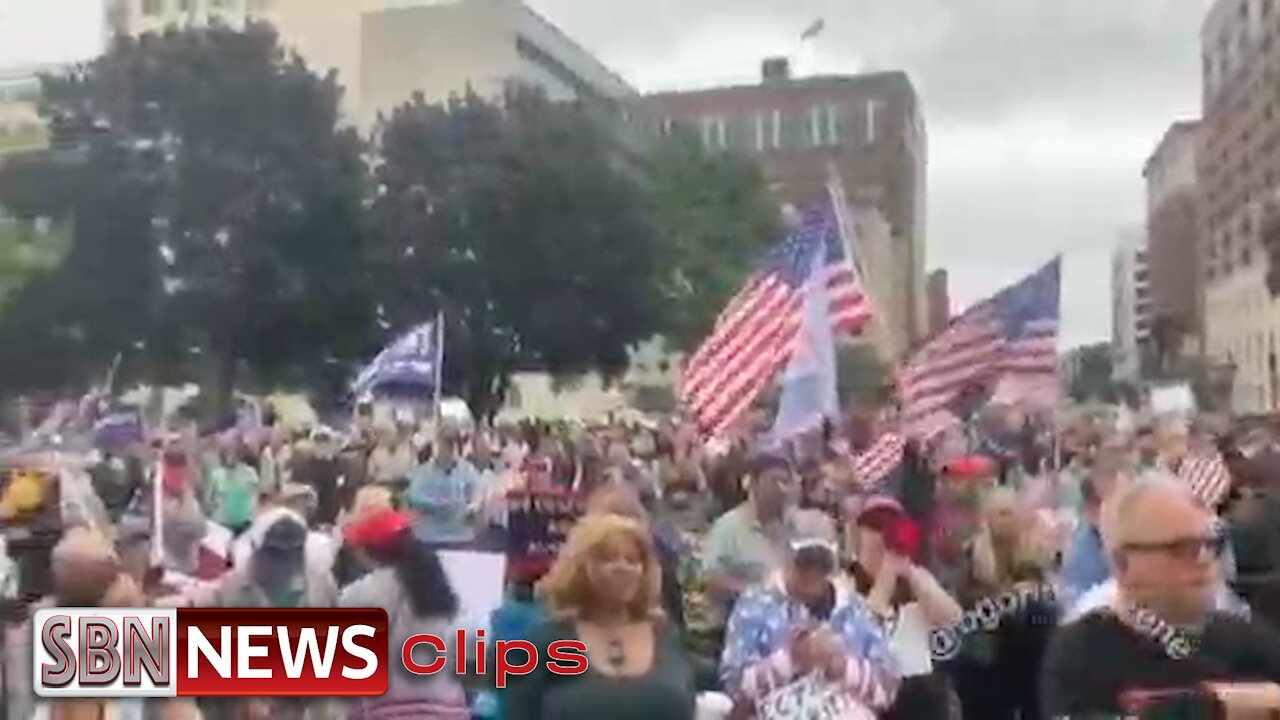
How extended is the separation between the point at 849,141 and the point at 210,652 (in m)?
5.22

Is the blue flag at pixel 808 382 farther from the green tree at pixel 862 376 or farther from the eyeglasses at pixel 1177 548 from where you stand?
the eyeglasses at pixel 1177 548

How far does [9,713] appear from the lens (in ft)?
15.3

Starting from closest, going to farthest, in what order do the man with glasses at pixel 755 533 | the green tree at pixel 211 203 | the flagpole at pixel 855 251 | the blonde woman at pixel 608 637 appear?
the blonde woman at pixel 608 637, the man with glasses at pixel 755 533, the flagpole at pixel 855 251, the green tree at pixel 211 203

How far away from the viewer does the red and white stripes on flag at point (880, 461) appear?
7.36m

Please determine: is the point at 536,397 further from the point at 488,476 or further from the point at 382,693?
the point at 382,693

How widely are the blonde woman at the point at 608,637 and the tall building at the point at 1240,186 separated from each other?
5533 mm

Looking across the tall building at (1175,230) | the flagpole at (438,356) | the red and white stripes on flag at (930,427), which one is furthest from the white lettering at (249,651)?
the flagpole at (438,356)

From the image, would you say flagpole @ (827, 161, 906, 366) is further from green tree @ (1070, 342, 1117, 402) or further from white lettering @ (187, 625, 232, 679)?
white lettering @ (187, 625, 232, 679)

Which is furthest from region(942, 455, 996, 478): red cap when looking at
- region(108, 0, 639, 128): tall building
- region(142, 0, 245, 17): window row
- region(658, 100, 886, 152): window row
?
region(142, 0, 245, 17): window row

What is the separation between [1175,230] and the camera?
10.6 metres

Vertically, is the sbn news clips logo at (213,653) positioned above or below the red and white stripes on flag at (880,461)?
below

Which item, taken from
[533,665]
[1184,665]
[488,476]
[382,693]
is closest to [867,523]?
[382,693]

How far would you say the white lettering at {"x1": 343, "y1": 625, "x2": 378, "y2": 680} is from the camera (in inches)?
170

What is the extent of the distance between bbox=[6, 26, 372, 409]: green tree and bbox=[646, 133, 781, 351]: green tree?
2.17m
